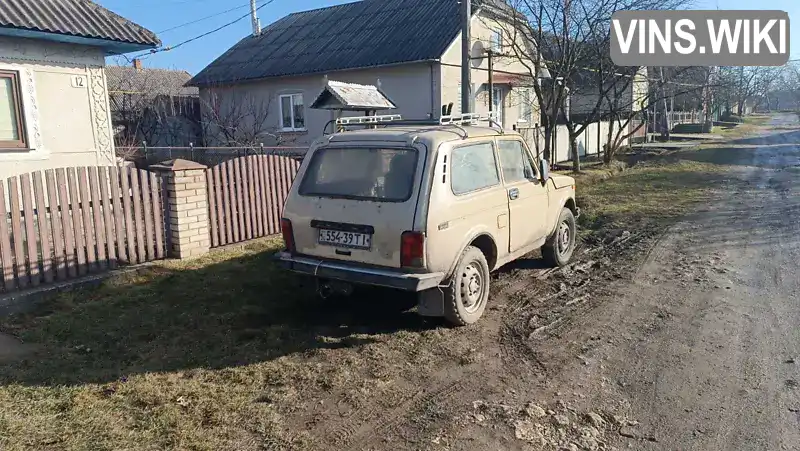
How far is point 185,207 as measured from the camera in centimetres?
727

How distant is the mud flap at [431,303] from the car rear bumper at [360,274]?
0.58 feet

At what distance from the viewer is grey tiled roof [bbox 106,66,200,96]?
86.2ft

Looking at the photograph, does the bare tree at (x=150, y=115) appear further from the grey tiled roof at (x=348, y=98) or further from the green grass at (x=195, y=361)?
the green grass at (x=195, y=361)

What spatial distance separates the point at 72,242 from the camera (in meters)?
6.20

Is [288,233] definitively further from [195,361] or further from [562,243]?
[562,243]

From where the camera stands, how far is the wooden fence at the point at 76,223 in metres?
5.71

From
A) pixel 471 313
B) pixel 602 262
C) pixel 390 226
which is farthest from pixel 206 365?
pixel 602 262

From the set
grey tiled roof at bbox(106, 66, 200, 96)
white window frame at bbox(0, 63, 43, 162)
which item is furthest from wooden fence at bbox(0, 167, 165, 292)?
grey tiled roof at bbox(106, 66, 200, 96)

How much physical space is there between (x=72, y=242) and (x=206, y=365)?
292 centimetres

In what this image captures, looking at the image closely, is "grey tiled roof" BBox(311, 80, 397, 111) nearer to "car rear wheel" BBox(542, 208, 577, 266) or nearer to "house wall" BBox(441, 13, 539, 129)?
"car rear wheel" BBox(542, 208, 577, 266)

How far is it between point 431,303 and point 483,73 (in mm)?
18585

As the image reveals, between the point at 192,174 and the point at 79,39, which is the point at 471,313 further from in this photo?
the point at 79,39

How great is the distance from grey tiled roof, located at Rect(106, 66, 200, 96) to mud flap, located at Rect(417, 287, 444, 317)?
2098cm

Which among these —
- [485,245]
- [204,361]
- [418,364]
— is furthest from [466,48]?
[204,361]
